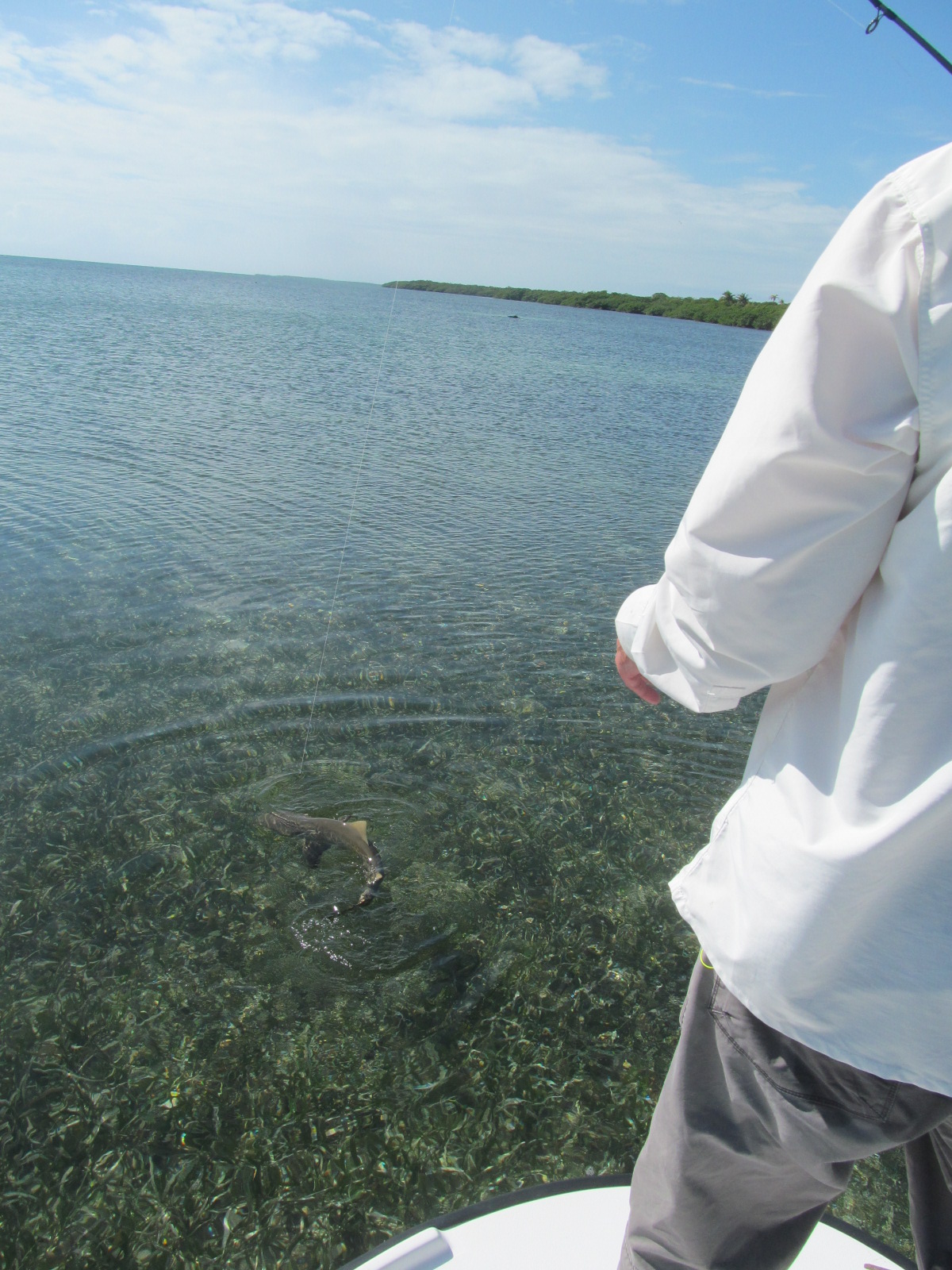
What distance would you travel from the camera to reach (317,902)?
527 centimetres

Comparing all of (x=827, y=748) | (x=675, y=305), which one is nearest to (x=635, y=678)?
(x=827, y=748)

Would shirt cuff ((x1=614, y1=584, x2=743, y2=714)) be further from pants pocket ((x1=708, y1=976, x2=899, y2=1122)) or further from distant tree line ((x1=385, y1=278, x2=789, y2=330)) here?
distant tree line ((x1=385, y1=278, x2=789, y2=330))

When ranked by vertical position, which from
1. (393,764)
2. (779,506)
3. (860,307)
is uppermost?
(860,307)

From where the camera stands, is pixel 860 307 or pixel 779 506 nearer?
pixel 860 307

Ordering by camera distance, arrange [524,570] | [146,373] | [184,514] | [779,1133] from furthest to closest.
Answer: [146,373] < [184,514] < [524,570] < [779,1133]

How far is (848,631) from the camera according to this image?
1647 millimetres

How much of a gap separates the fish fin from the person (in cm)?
380

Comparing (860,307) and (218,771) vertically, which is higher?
(860,307)

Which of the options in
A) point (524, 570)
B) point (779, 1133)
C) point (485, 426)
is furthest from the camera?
point (485, 426)

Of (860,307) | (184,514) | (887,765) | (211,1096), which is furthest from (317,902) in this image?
(184,514)

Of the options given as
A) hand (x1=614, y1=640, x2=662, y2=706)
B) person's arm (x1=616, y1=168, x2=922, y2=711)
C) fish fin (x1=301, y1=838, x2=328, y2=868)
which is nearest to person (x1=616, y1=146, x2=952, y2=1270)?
person's arm (x1=616, y1=168, x2=922, y2=711)

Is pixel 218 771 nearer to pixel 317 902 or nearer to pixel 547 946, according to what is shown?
pixel 317 902

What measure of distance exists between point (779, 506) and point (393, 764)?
542 cm

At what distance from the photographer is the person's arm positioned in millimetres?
1379
